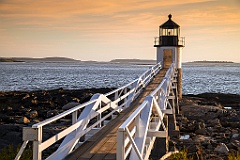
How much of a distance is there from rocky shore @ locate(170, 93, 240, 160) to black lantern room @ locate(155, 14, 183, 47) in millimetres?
5649

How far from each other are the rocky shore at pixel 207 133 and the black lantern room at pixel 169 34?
565 centimetres

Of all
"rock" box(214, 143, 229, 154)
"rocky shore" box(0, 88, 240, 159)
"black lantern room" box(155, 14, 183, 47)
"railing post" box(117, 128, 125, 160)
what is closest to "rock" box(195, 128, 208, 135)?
"rocky shore" box(0, 88, 240, 159)

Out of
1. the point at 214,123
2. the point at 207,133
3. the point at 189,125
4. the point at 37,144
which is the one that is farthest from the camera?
the point at 214,123

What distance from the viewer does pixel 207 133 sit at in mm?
18375

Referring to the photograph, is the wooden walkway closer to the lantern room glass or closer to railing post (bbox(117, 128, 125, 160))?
railing post (bbox(117, 128, 125, 160))

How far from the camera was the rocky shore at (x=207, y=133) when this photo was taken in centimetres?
1381

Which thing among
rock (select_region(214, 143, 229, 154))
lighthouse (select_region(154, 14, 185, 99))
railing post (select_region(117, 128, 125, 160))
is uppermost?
lighthouse (select_region(154, 14, 185, 99))

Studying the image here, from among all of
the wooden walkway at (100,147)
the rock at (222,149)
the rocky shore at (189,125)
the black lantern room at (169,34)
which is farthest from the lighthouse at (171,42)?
the wooden walkway at (100,147)

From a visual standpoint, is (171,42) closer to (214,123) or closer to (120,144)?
(214,123)

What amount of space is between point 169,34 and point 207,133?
15.3 meters

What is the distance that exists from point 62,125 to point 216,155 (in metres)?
7.51

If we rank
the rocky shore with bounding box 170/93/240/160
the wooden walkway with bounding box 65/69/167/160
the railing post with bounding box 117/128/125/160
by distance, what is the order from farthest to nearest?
the rocky shore with bounding box 170/93/240/160 → the wooden walkway with bounding box 65/69/167/160 → the railing post with bounding box 117/128/125/160

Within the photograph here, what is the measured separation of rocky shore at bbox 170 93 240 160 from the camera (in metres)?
13.8

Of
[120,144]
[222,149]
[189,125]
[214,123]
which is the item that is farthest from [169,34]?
[120,144]
